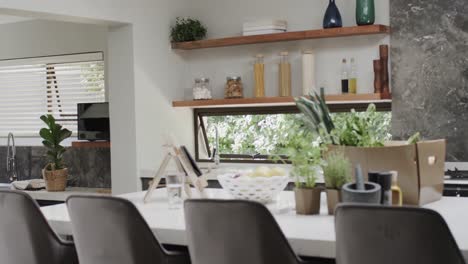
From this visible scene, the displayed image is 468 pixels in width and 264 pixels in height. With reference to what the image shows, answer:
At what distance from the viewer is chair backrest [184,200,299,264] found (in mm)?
2324

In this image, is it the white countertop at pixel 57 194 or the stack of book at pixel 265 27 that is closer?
the stack of book at pixel 265 27

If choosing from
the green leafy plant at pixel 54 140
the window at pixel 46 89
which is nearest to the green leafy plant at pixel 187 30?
the window at pixel 46 89

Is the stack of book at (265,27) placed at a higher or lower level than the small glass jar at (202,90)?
higher

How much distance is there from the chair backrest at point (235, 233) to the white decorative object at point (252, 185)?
670mm

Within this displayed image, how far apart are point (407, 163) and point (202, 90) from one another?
3.51m

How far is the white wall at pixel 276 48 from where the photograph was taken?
18.6 ft

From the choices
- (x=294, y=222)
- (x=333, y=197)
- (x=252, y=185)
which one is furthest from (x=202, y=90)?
(x=294, y=222)

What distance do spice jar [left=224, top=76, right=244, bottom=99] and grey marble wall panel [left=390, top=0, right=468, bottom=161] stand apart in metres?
1.31

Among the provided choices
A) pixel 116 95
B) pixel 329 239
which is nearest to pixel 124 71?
pixel 116 95

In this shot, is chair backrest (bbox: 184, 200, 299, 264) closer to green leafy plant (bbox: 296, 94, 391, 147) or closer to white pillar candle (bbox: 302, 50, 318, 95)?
green leafy plant (bbox: 296, 94, 391, 147)

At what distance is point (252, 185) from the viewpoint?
10.3 ft

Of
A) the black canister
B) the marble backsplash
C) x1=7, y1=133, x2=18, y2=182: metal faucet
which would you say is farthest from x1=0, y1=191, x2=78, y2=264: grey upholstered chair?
x1=7, y1=133, x2=18, y2=182: metal faucet

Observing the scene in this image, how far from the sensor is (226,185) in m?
3.17

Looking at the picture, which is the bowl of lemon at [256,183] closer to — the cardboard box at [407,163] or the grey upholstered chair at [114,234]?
the cardboard box at [407,163]
